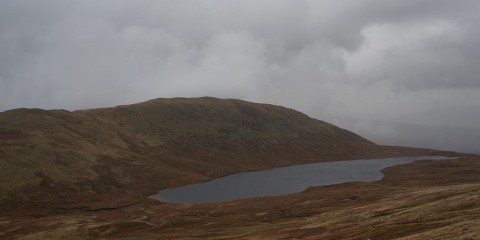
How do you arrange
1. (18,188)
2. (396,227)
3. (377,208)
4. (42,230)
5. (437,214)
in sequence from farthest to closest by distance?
1. (18,188)
2. (42,230)
3. (377,208)
4. (437,214)
5. (396,227)

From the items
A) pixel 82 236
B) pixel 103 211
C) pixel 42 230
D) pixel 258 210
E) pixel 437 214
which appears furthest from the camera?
pixel 103 211

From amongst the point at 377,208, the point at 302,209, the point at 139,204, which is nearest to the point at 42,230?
the point at 139,204

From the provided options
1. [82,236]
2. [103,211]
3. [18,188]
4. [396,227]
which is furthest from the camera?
[18,188]

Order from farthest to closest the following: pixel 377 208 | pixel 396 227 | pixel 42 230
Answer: pixel 42 230
pixel 377 208
pixel 396 227

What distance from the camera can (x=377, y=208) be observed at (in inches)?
3922

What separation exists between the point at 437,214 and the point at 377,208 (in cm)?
2966

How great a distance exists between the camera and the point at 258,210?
14688 centimetres

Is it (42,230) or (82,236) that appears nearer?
(82,236)

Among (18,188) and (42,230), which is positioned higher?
(18,188)

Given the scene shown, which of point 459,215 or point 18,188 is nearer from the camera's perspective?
point 459,215

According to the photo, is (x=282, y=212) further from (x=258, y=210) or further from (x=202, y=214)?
(x=202, y=214)

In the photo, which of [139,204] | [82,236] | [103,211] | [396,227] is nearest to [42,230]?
[82,236]

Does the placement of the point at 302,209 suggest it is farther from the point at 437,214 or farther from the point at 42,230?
the point at 42,230

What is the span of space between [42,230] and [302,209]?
3154 inches
